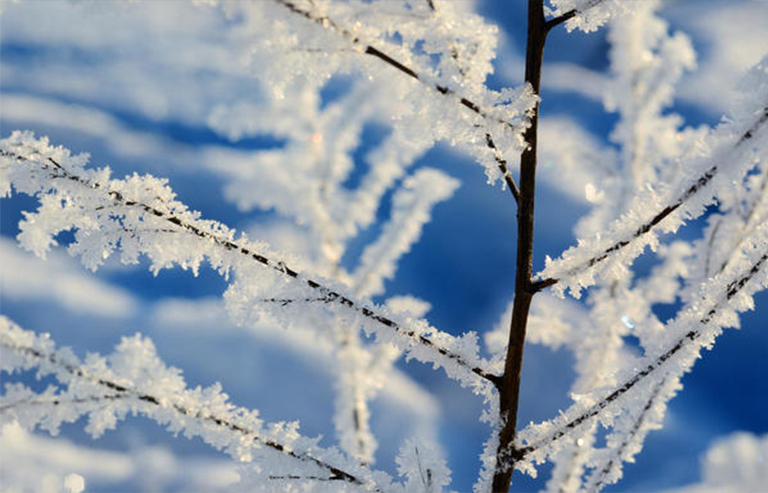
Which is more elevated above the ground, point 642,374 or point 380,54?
point 380,54

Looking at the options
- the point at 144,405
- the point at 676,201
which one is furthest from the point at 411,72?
the point at 144,405

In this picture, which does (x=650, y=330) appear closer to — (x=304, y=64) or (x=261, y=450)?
(x=261, y=450)

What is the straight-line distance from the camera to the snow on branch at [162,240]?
55.1 inches

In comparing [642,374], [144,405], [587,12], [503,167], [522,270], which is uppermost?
[587,12]

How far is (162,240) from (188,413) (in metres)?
0.46

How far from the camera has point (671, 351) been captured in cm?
145

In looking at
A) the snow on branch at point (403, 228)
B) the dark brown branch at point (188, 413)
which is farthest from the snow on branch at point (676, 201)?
the snow on branch at point (403, 228)

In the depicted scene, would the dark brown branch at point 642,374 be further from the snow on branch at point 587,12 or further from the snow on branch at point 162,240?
the snow on branch at point 587,12

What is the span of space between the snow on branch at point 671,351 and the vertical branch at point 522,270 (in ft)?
0.16

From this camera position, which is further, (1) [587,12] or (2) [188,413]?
(2) [188,413]

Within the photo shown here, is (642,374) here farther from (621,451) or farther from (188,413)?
(188,413)

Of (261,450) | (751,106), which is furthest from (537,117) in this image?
(261,450)

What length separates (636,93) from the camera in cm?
372

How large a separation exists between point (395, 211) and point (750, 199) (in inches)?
86.6
